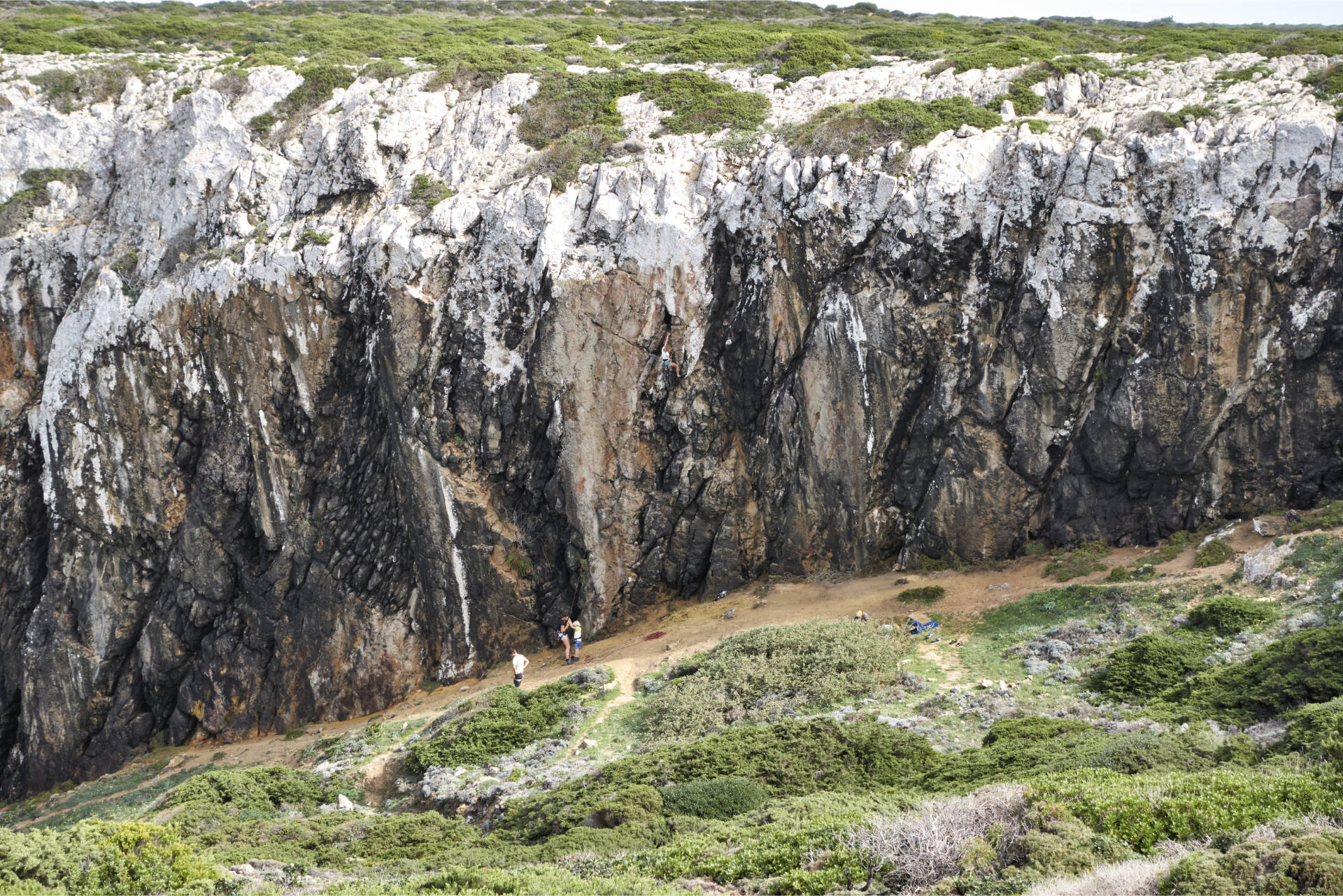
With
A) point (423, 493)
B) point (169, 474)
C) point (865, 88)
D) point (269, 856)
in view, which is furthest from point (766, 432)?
point (169, 474)

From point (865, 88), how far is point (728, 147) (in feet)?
21.5

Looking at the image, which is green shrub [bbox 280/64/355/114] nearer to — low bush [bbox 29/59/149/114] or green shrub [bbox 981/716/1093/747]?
low bush [bbox 29/59/149/114]

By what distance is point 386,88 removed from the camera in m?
34.3

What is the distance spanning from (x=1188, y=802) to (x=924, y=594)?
14461mm

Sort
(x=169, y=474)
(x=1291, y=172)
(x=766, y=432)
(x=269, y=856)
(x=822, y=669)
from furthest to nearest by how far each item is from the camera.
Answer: (x=169, y=474) → (x=766, y=432) → (x=1291, y=172) → (x=822, y=669) → (x=269, y=856)

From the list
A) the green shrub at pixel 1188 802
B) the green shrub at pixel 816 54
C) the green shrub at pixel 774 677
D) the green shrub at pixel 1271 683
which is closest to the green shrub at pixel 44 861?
the green shrub at pixel 774 677

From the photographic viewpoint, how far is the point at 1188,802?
9945mm

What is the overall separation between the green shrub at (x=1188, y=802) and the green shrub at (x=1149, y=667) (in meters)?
6.11

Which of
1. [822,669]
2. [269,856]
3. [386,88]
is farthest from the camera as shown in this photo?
[386,88]

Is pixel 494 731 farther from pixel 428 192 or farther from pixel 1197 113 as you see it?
pixel 1197 113

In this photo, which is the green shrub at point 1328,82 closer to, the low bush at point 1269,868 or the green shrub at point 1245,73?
the green shrub at point 1245,73

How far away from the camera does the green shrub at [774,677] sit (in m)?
19.4

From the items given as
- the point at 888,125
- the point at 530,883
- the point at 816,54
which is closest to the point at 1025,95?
the point at 888,125

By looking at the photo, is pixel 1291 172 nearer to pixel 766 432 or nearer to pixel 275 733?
pixel 766 432
